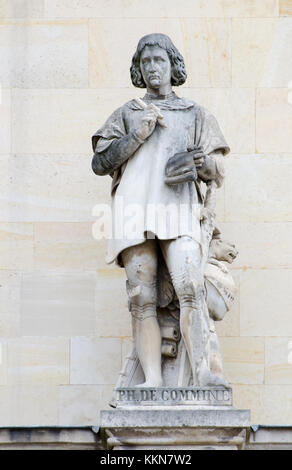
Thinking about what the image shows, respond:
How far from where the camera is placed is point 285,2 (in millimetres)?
16203

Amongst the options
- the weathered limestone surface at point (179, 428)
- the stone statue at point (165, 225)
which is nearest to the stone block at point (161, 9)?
the stone statue at point (165, 225)

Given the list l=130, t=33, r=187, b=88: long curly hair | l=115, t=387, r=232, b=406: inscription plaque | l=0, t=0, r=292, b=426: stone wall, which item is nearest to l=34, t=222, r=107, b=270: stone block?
l=0, t=0, r=292, b=426: stone wall

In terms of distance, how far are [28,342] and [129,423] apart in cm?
207

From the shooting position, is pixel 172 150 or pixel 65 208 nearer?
pixel 172 150

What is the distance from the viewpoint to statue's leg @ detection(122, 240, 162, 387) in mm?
14250

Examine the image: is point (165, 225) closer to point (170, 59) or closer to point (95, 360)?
point (170, 59)

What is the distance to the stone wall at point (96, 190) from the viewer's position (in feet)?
51.2

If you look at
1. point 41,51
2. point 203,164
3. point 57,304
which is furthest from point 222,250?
point 41,51

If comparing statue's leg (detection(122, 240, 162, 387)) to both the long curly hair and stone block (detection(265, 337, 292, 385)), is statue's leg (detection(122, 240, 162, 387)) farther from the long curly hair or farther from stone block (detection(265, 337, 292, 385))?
stone block (detection(265, 337, 292, 385))

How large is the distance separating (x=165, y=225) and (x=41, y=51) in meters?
2.53

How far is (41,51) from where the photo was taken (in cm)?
1622

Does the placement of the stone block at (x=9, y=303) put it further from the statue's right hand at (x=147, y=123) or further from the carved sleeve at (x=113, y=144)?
the statue's right hand at (x=147, y=123)
